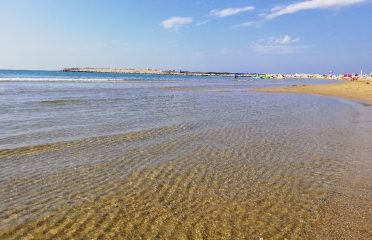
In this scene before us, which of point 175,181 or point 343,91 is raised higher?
point 343,91

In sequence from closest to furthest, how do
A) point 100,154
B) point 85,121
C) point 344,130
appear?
point 100,154 < point 344,130 < point 85,121

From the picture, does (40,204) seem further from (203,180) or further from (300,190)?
(300,190)

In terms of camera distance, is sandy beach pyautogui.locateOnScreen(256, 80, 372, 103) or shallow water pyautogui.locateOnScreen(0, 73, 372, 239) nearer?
shallow water pyautogui.locateOnScreen(0, 73, 372, 239)

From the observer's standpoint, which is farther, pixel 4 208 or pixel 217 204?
pixel 217 204

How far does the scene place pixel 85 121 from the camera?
16.0 meters

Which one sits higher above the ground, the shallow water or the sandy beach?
the sandy beach

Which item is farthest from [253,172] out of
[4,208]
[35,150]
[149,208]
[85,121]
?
[85,121]

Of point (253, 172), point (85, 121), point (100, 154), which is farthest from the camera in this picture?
point (85, 121)

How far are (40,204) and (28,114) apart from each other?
41.5ft

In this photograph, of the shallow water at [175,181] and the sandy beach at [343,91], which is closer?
the shallow water at [175,181]

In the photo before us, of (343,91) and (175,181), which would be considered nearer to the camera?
(175,181)

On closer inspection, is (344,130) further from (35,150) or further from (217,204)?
(35,150)

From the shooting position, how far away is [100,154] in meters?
10.0

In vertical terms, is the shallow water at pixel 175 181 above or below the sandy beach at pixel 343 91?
below
